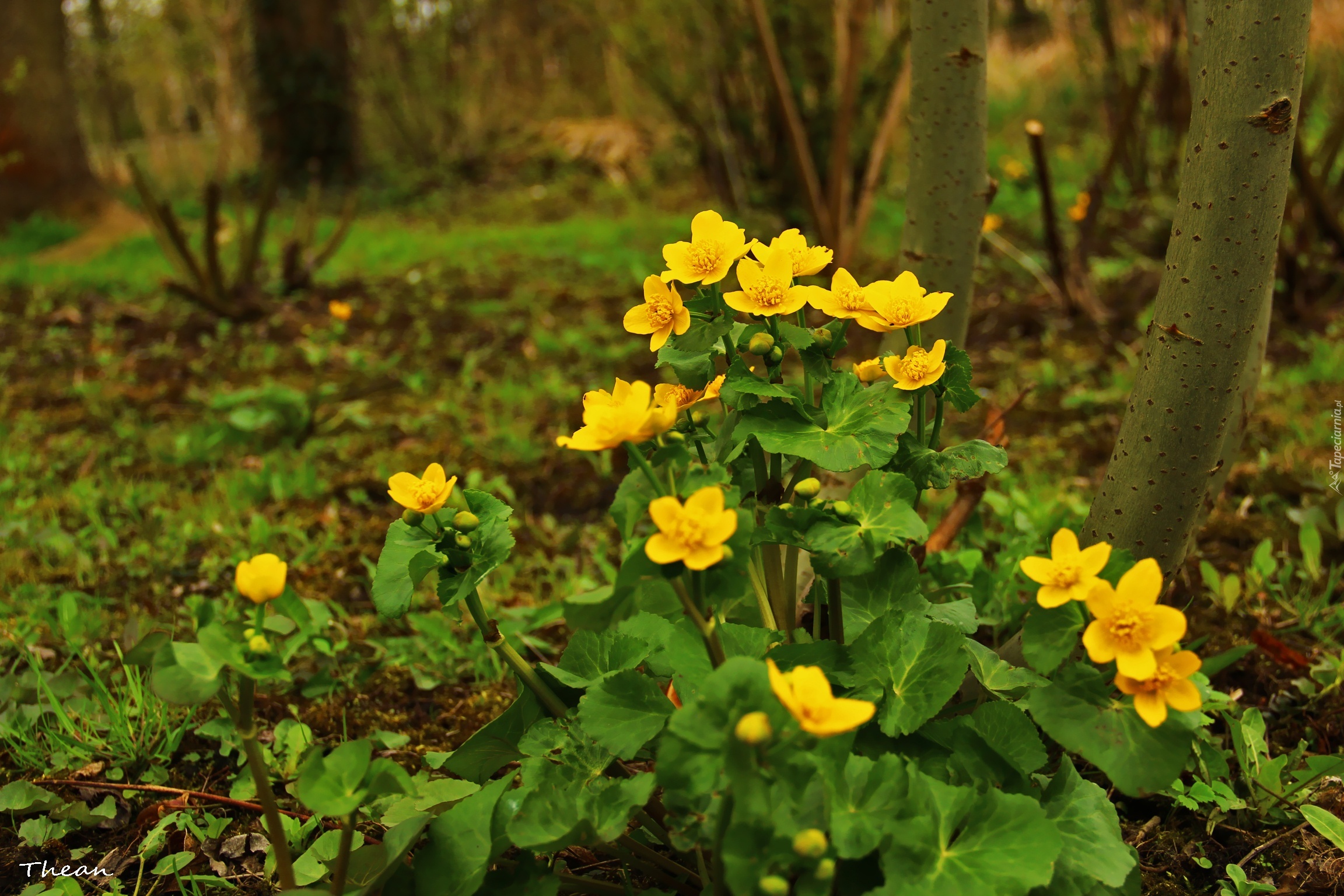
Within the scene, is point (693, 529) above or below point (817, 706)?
above

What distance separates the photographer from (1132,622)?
86 cm

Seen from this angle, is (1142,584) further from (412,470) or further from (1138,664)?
(412,470)

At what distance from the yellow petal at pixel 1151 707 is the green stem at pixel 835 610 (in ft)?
1.08

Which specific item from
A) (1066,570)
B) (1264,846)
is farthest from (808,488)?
(1264,846)

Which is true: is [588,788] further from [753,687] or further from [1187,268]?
[1187,268]

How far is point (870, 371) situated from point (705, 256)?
0.25 meters

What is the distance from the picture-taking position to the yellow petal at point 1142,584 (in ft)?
2.79

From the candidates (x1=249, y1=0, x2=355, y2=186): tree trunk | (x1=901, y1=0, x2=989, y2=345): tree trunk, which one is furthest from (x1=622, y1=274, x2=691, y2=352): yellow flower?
(x1=249, y1=0, x2=355, y2=186): tree trunk

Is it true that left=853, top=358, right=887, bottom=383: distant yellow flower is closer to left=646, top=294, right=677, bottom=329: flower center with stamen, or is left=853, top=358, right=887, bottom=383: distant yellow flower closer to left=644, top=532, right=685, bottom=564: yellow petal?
left=646, top=294, right=677, bottom=329: flower center with stamen

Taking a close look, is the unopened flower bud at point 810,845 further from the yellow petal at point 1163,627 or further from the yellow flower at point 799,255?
the yellow flower at point 799,255

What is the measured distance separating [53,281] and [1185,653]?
6146 mm

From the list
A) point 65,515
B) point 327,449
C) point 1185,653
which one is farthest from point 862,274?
point 1185,653

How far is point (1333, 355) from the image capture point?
3.01 m

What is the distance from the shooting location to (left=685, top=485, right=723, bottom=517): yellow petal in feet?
2.70
